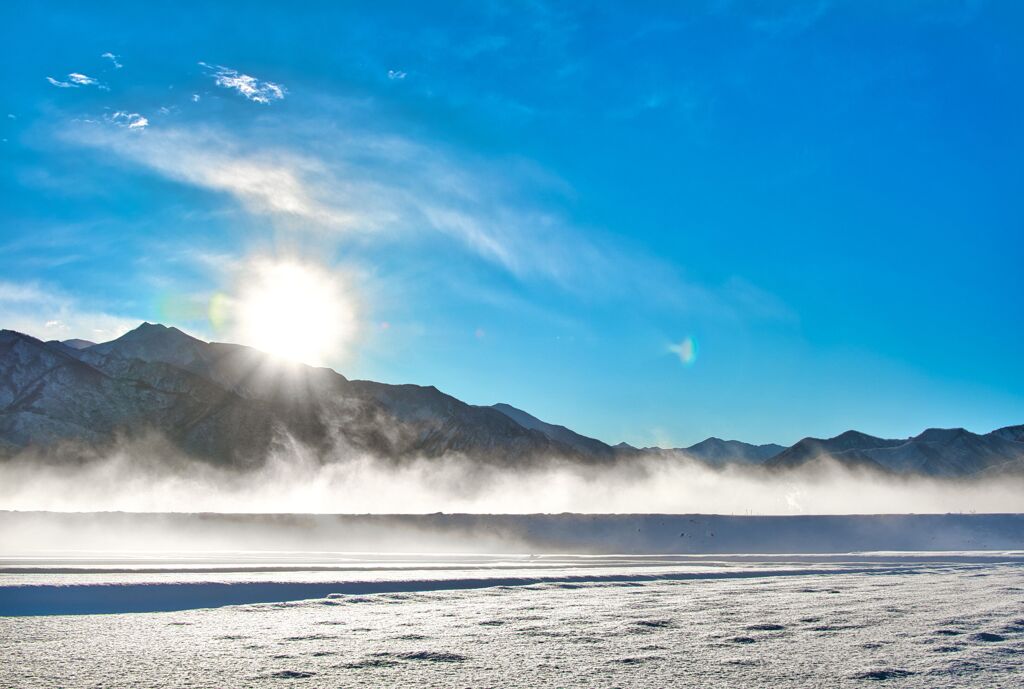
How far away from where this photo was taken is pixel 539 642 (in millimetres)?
8383

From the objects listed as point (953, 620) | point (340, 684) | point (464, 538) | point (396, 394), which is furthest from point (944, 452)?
point (340, 684)

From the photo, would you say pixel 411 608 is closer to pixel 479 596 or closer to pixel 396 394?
pixel 479 596

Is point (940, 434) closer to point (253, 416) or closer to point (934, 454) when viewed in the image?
point (934, 454)

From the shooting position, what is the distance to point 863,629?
9438 millimetres

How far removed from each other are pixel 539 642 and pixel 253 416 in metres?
67.8

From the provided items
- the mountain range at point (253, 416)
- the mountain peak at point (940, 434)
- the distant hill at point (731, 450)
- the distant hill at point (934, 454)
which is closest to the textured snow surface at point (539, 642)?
the mountain range at point (253, 416)

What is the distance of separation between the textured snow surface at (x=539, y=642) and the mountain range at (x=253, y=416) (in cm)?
5434

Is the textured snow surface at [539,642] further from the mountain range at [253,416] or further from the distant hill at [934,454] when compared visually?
the distant hill at [934,454]

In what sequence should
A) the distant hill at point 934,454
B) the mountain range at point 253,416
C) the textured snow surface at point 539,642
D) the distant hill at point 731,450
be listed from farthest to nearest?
the distant hill at point 731,450, the distant hill at point 934,454, the mountain range at point 253,416, the textured snow surface at point 539,642

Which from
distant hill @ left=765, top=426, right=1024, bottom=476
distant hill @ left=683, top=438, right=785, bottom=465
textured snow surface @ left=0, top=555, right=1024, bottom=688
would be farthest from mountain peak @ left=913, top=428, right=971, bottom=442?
textured snow surface @ left=0, top=555, right=1024, bottom=688

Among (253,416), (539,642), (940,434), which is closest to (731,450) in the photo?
(940,434)

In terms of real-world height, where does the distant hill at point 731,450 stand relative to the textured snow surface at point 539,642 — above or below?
above

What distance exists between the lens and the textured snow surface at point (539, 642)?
6.64 metres

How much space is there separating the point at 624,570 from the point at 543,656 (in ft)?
36.9
